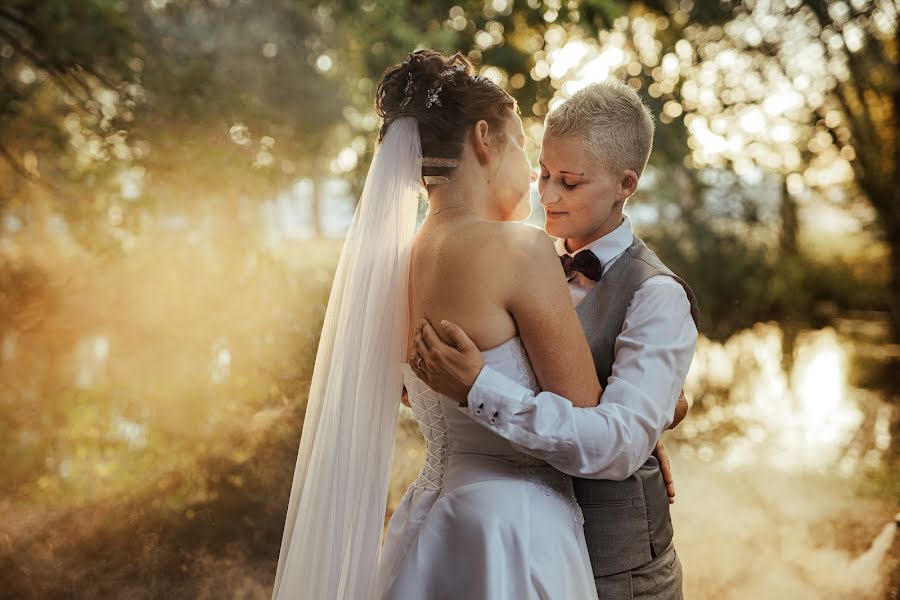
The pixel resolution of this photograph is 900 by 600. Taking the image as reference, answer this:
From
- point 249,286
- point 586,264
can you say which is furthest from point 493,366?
point 249,286

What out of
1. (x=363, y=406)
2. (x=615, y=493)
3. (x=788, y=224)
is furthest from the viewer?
(x=788, y=224)

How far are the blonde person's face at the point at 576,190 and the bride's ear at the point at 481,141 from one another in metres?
0.14

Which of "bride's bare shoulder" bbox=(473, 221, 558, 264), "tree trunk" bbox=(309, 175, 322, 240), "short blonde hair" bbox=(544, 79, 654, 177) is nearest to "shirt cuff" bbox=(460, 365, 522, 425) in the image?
"bride's bare shoulder" bbox=(473, 221, 558, 264)

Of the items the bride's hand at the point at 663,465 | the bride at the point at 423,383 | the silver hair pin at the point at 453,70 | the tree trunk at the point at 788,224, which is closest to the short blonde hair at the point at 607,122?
the bride at the point at 423,383

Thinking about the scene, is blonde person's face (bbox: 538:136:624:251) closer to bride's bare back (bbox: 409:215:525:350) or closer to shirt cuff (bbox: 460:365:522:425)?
bride's bare back (bbox: 409:215:525:350)

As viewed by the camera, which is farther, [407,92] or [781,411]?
[781,411]

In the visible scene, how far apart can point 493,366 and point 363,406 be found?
0.36 meters

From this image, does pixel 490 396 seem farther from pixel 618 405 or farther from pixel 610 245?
pixel 610 245

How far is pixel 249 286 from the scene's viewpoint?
490 centimetres

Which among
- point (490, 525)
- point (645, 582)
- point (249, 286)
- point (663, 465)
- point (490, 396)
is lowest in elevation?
point (645, 582)

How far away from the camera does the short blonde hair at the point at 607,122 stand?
1.68m

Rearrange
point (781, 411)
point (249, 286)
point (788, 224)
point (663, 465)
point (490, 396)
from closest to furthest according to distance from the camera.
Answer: point (490, 396) → point (663, 465) → point (249, 286) → point (781, 411) → point (788, 224)

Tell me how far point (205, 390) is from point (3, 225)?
13.7 ft

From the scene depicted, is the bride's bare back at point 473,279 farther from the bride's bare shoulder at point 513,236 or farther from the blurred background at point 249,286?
the blurred background at point 249,286
